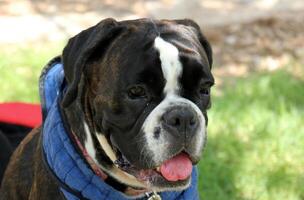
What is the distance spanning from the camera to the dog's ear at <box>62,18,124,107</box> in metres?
2.71

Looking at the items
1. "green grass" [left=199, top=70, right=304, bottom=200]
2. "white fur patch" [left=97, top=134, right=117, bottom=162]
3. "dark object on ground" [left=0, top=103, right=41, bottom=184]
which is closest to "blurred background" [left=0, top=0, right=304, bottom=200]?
"green grass" [left=199, top=70, right=304, bottom=200]

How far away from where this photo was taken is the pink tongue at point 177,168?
269 cm

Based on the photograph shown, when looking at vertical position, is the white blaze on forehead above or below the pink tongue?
above

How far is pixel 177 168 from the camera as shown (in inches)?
107

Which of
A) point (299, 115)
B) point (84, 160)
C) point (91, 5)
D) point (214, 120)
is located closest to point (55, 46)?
point (91, 5)

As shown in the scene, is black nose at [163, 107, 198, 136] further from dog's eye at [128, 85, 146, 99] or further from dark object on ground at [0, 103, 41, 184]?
dark object on ground at [0, 103, 41, 184]

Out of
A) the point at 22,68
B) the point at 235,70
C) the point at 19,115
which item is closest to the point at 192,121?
the point at 19,115

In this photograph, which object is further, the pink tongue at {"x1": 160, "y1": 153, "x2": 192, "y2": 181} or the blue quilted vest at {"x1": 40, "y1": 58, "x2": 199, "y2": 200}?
the blue quilted vest at {"x1": 40, "y1": 58, "x2": 199, "y2": 200}

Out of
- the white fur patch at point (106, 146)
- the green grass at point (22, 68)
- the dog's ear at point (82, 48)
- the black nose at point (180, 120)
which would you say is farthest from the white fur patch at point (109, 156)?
the green grass at point (22, 68)

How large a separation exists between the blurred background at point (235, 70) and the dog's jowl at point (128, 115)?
45.5 inches

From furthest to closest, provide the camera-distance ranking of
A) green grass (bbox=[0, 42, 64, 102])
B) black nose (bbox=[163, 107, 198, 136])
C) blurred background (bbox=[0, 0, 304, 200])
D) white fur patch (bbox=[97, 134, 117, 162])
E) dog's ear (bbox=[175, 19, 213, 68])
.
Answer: green grass (bbox=[0, 42, 64, 102])
blurred background (bbox=[0, 0, 304, 200])
dog's ear (bbox=[175, 19, 213, 68])
white fur patch (bbox=[97, 134, 117, 162])
black nose (bbox=[163, 107, 198, 136])

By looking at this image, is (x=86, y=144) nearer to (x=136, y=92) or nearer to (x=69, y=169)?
(x=69, y=169)

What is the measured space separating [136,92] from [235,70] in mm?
3371

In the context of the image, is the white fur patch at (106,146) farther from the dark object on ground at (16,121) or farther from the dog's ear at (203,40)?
the dark object on ground at (16,121)
